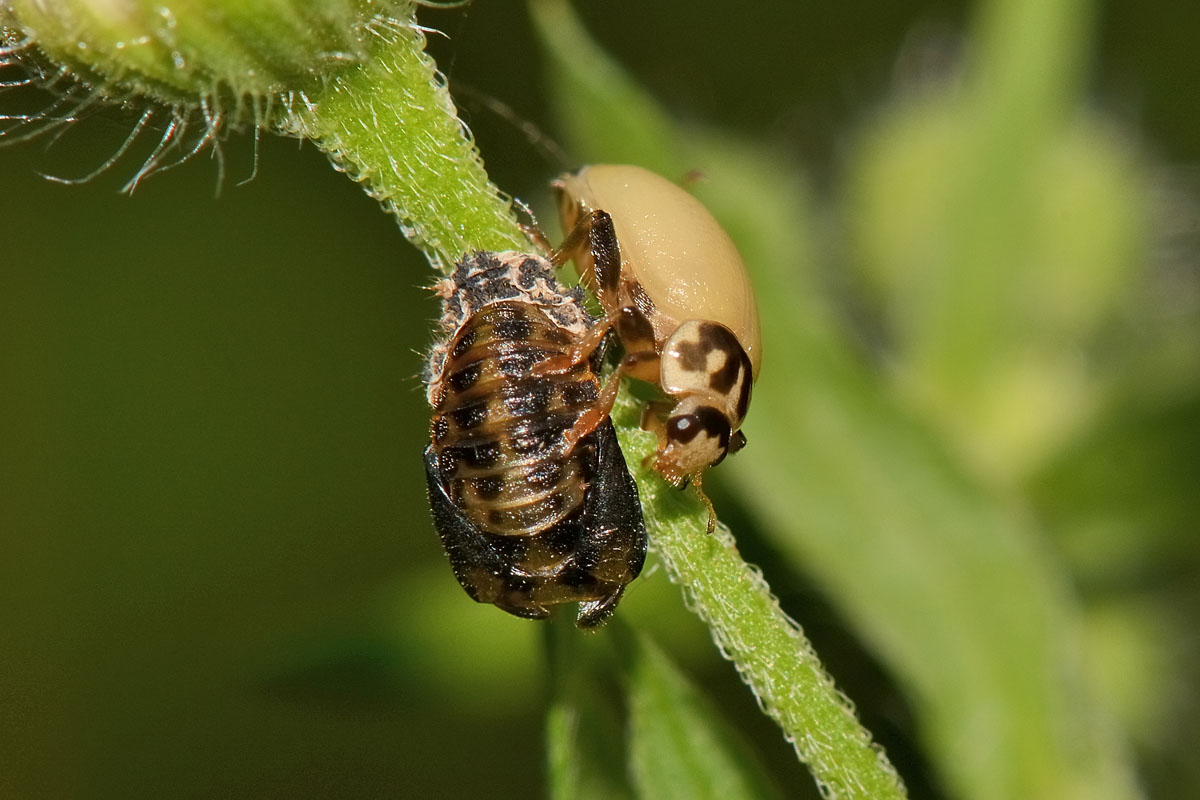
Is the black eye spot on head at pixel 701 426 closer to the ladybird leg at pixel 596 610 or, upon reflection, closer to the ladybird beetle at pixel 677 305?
the ladybird beetle at pixel 677 305

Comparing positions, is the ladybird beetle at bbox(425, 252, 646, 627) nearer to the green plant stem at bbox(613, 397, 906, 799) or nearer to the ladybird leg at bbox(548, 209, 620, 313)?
the green plant stem at bbox(613, 397, 906, 799)

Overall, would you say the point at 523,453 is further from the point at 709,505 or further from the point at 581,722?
the point at 581,722

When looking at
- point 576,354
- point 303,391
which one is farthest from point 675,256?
point 303,391

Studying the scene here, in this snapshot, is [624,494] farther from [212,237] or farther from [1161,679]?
[212,237]

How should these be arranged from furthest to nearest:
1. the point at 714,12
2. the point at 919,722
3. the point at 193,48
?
1. the point at 714,12
2. the point at 919,722
3. the point at 193,48

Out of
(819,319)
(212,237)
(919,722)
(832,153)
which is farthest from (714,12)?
(919,722)

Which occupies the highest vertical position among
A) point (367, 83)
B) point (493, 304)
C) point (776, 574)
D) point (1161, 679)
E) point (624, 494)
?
point (367, 83)

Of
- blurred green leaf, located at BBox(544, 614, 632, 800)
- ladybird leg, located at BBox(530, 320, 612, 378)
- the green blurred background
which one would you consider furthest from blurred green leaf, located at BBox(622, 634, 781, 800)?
the green blurred background

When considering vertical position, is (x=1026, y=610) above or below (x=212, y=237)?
above
